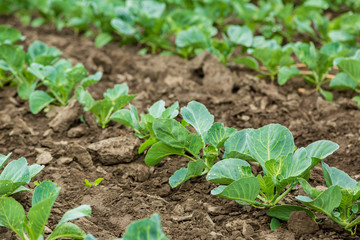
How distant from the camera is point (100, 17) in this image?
4094mm

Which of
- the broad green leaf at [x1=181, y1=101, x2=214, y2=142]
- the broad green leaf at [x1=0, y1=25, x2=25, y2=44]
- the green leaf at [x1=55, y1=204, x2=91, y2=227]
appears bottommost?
the broad green leaf at [x1=0, y1=25, x2=25, y2=44]

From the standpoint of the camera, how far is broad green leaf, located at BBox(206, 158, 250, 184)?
1.79 m

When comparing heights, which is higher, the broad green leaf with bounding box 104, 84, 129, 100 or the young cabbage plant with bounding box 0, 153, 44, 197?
the young cabbage plant with bounding box 0, 153, 44, 197

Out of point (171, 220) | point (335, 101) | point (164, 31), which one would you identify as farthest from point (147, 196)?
point (164, 31)

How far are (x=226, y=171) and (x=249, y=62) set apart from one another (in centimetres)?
159

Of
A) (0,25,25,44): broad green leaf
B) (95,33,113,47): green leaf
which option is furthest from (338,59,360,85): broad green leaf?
(0,25,25,44): broad green leaf

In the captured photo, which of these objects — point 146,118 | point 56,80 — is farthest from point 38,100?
point 146,118

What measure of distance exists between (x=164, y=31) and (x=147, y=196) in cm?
223

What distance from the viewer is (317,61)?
2.98 meters

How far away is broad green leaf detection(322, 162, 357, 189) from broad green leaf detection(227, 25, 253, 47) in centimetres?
170

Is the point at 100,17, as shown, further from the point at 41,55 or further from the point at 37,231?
the point at 37,231

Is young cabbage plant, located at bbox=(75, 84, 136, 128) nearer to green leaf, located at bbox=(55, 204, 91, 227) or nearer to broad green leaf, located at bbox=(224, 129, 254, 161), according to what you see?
broad green leaf, located at bbox=(224, 129, 254, 161)

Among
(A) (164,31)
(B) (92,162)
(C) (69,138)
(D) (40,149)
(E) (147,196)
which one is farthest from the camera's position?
(A) (164,31)

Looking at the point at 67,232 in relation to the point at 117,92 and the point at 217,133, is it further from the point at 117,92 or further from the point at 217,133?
the point at 117,92
